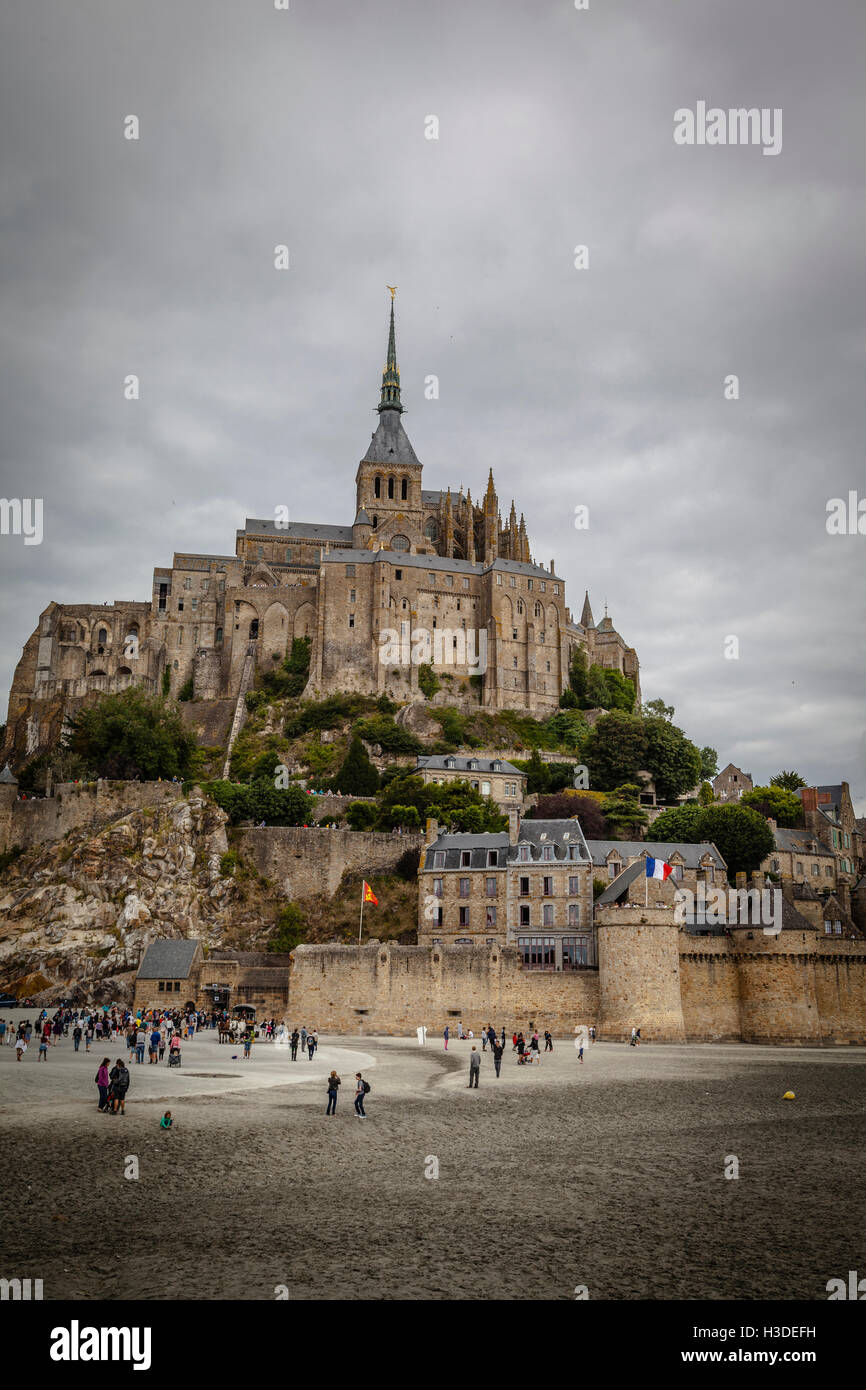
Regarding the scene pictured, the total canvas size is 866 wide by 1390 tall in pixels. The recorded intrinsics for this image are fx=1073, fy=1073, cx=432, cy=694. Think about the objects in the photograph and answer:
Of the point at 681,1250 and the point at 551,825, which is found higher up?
the point at 551,825

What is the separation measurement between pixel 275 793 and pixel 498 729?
26.2 meters

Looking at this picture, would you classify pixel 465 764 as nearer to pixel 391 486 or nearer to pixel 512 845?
pixel 512 845

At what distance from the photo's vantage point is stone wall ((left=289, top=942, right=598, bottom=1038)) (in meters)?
43.7

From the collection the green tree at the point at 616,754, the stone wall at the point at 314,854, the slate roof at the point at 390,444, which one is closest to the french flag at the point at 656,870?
the stone wall at the point at 314,854

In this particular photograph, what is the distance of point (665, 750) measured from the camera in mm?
78750

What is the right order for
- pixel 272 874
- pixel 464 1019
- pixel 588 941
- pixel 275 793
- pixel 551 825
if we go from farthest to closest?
1. pixel 275 793
2. pixel 272 874
3. pixel 551 825
4. pixel 588 941
5. pixel 464 1019

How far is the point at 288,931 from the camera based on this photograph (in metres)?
54.7

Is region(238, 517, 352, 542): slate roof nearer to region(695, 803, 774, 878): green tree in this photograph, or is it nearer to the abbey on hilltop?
the abbey on hilltop

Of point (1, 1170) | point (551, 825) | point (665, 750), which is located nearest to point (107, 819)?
point (551, 825)

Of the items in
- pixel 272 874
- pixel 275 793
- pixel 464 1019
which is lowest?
pixel 464 1019

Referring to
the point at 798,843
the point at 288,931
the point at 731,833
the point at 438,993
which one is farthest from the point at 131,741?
the point at 798,843

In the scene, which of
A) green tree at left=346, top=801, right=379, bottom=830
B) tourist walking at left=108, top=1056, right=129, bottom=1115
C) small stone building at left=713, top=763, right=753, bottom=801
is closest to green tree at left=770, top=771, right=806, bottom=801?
small stone building at left=713, top=763, right=753, bottom=801

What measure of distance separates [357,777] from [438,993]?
27587 millimetres
